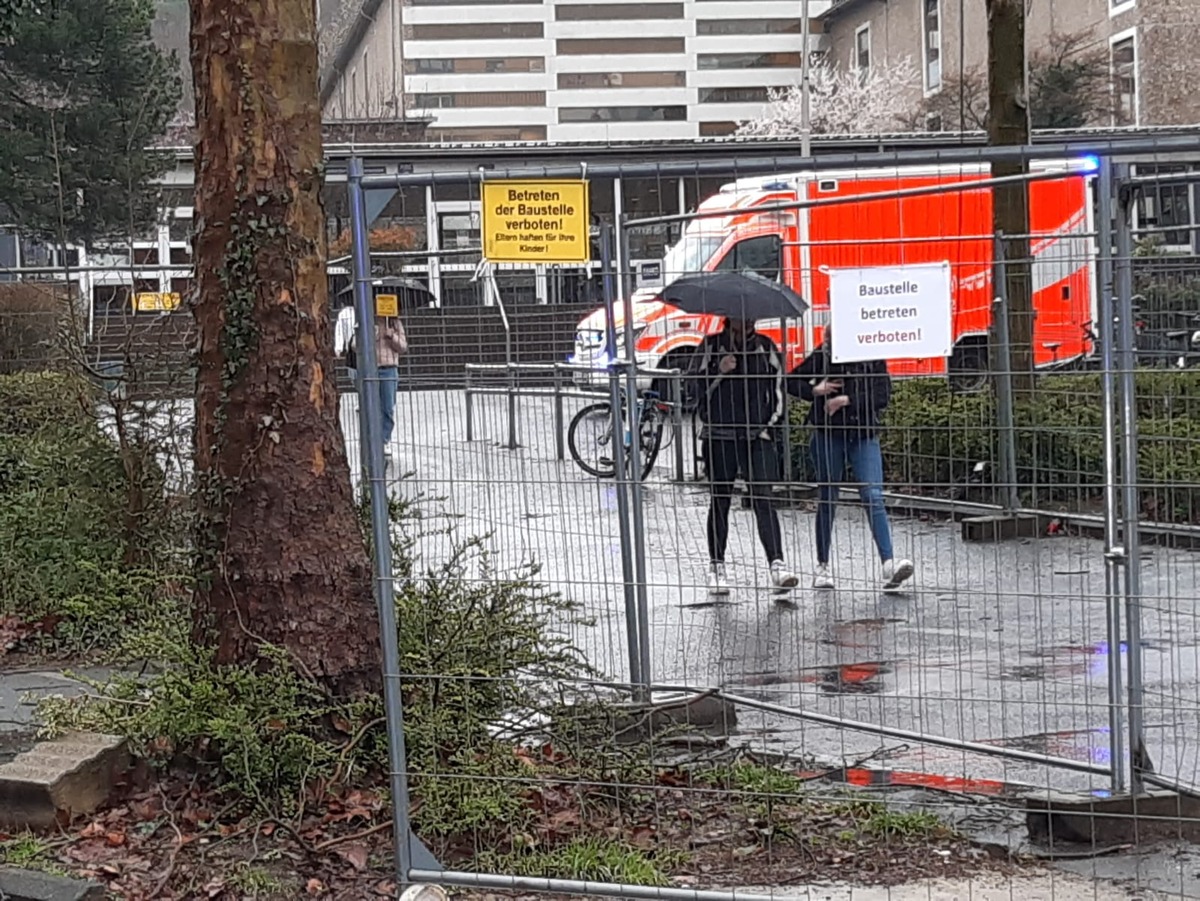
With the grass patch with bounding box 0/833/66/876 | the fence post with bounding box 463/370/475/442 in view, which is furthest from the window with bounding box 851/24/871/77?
the grass patch with bounding box 0/833/66/876

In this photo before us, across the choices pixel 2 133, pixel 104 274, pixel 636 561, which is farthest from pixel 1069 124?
pixel 636 561

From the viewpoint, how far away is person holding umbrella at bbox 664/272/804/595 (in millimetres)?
5062

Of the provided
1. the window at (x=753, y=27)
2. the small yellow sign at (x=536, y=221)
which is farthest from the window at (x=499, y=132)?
the small yellow sign at (x=536, y=221)

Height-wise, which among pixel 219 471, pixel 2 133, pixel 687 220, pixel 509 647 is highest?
pixel 2 133

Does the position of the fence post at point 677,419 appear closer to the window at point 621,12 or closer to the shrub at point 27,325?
the shrub at point 27,325

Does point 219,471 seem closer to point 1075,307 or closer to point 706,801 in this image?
point 706,801

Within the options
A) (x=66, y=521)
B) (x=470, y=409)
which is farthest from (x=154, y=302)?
(x=470, y=409)

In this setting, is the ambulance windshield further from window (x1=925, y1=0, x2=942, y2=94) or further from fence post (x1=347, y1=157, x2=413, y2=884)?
window (x1=925, y1=0, x2=942, y2=94)

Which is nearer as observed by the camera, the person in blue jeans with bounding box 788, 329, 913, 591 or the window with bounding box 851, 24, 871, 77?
the person in blue jeans with bounding box 788, 329, 913, 591

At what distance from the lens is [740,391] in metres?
5.29

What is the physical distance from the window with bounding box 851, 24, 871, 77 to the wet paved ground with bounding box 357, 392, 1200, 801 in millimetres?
57855

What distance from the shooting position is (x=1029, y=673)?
657cm

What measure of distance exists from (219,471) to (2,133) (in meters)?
21.1

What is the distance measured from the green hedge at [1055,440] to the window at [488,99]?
7207 cm
